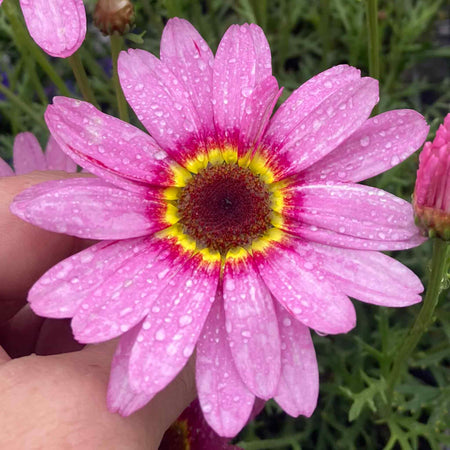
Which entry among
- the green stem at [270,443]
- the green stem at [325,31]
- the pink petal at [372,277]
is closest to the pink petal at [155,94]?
the pink petal at [372,277]

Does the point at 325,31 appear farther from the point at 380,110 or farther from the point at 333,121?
the point at 333,121

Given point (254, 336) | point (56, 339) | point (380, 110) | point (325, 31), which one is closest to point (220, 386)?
point (254, 336)

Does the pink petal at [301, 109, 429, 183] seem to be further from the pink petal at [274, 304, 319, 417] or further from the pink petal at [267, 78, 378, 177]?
the pink petal at [274, 304, 319, 417]

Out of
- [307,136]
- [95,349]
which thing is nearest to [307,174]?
[307,136]

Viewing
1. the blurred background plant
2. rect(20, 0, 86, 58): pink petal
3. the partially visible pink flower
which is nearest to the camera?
the partially visible pink flower

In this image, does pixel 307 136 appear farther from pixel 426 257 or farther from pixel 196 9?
pixel 196 9

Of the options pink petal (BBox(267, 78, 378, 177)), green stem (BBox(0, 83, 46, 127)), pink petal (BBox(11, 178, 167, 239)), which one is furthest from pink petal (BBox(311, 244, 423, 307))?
green stem (BBox(0, 83, 46, 127))
